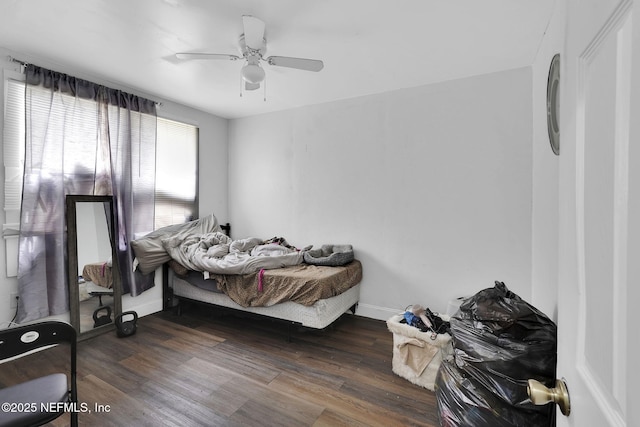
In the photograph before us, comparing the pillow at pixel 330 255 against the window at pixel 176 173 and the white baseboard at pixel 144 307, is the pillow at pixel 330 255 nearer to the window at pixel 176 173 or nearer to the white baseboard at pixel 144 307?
the window at pixel 176 173

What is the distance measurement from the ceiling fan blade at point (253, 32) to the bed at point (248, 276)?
6.05 feet

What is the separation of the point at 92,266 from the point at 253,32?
264 centimetres

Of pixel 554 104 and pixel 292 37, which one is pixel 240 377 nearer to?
pixel 292 37

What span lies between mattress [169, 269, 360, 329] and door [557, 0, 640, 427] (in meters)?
2.05

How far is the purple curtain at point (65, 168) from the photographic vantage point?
2459 millimetres

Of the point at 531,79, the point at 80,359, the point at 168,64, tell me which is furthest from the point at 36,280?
the point at 531,79

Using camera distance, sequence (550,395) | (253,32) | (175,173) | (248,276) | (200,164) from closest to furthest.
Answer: (550,395)
(253,32)
(248,276)
(175,173)
(200,164)

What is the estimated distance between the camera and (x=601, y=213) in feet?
1.58

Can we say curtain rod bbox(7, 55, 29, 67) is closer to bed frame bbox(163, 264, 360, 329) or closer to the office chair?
bed frame bbox(163, 264, 360, 329)

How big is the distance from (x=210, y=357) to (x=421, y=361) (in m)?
1.70

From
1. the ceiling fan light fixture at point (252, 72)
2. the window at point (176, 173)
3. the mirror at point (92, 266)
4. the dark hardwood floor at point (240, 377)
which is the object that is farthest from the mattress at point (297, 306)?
the ceiling fan light fixture at point (252, 72)

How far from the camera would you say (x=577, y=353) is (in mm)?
579

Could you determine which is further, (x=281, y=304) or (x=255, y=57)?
(x=281, y=304)

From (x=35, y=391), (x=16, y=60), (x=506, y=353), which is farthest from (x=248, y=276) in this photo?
(x=16, y=60)
